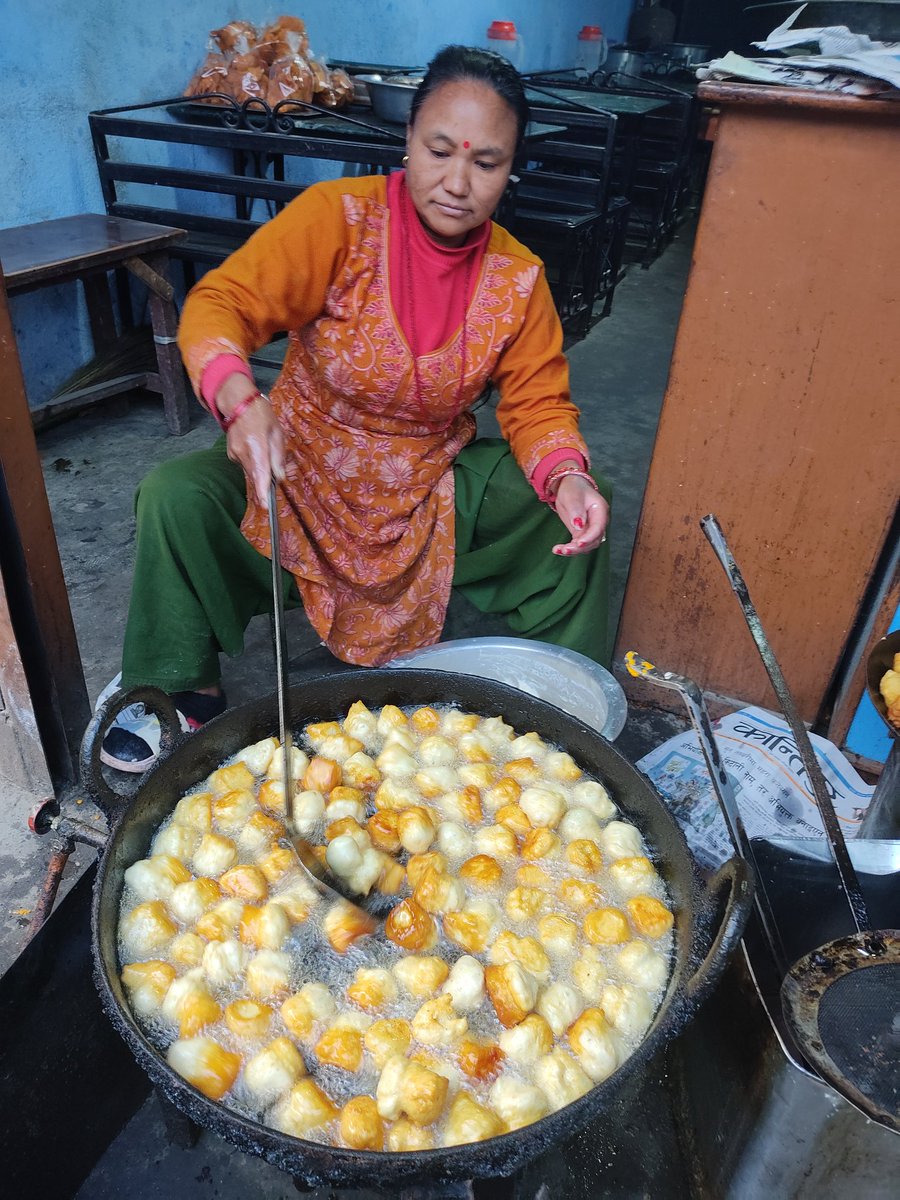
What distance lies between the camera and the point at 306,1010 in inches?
46.1

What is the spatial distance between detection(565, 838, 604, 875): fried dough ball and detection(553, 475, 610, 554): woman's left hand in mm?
687

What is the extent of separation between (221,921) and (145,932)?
0.11 metres

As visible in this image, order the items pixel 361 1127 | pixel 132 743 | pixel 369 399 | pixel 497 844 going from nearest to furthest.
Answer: pixel 361 1127
pixel 497 844
pixel 369 399
pixel 132 743

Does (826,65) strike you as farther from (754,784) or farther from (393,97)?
(393,97)

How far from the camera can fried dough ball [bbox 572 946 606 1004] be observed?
1.26 metres

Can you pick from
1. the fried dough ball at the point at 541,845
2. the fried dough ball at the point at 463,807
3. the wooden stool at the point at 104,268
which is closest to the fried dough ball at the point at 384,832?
the fried dough ball at the point at 463,807

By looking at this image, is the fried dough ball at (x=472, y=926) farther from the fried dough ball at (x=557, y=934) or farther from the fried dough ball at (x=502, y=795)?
the fried dough ball at (x=502, y=795)

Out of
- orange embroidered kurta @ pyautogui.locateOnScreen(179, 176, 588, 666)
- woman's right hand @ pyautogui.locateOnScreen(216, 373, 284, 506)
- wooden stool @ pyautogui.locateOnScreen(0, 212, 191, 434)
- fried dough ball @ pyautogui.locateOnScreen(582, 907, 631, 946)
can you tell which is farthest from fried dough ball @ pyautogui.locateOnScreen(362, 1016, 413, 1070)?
wooden stool @ pyautogui.locateOnScreen(0, 212, 191, 434)

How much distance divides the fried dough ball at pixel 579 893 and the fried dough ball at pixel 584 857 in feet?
0.09

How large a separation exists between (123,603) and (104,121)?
8.56 feet

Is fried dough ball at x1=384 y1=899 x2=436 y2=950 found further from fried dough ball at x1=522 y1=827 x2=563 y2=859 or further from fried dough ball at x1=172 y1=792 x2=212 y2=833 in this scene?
fried dough ball at x1=172 y1=792 x2=212 y2=833

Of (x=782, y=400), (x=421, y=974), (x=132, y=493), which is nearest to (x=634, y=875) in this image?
(x=421, y=974)

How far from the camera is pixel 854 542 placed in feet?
7.11

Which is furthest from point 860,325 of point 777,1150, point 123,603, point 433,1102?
point 123,603
